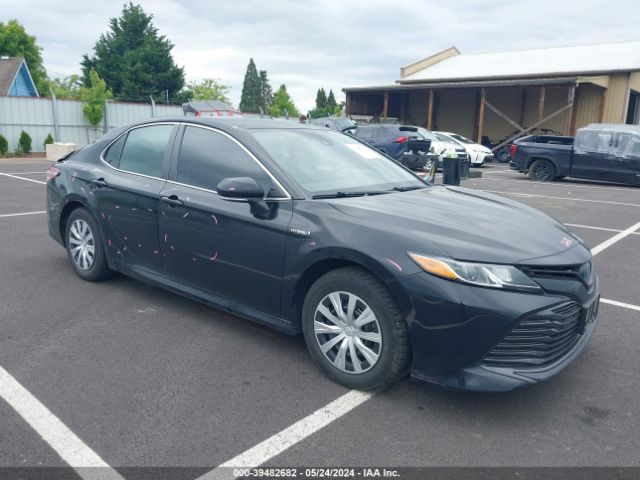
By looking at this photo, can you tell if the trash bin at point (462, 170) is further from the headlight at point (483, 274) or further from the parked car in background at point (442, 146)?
the parked car in background at point (442, 146)

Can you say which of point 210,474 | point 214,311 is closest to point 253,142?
point 214,311

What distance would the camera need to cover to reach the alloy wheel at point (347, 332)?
123 inches

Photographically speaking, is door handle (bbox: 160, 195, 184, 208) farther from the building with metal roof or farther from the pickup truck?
the building with metal roof

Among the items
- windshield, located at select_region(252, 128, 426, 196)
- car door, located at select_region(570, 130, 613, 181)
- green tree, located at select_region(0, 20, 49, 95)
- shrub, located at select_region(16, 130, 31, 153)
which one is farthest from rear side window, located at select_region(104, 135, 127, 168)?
green tree, located at select_region(0, 20, 49, 95)

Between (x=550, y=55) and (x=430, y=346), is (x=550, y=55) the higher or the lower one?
the higher one

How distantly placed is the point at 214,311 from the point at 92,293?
1.18 meters

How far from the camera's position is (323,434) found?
9.30ft

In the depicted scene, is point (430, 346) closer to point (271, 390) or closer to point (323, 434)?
point (323, 434)

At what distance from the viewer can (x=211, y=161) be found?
4070mm

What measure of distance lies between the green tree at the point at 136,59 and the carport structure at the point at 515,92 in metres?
23.7

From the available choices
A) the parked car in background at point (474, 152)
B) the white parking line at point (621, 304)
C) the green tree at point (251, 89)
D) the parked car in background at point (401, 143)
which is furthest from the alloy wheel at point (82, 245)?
the green tree at point (251, 89)

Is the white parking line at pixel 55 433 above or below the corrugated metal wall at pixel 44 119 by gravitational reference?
below

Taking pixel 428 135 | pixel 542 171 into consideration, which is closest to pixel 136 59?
pixel 428 135

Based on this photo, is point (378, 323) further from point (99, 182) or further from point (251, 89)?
point (251, 89)
